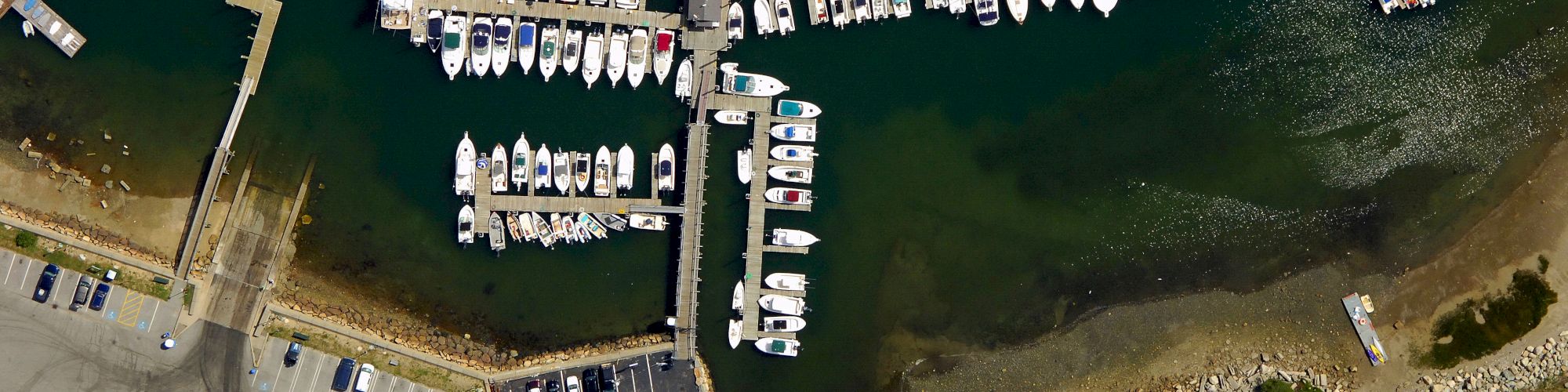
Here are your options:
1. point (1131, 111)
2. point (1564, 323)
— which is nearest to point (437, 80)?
point (1131, 111)

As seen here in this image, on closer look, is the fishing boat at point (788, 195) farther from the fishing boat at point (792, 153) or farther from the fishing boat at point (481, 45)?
the fishing boat at point (481, 45)

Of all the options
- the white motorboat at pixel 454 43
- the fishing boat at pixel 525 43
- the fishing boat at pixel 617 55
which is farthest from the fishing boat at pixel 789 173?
the white motorboat at pixel 454 43

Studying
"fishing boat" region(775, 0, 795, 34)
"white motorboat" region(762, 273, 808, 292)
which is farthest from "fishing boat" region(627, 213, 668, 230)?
"fishing boat" region(775, 0, 795, 34)

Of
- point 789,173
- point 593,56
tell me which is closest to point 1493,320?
point 789,173

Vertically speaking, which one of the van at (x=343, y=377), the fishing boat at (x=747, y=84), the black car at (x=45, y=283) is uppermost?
the fishing boat at (x=747, y=84)

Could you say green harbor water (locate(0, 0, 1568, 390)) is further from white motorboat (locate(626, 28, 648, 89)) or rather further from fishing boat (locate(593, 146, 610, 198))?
white motorboat (locate(626, 28, 648, 89))

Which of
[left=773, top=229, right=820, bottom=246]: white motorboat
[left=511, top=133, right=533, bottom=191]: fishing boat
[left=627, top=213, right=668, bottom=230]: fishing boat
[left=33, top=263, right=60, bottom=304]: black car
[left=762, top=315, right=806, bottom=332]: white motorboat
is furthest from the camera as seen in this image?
[left=762, top=315, right=806, bottom=332]: white motorboat

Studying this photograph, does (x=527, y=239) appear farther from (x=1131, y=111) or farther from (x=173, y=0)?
(x=1131, y=111)
